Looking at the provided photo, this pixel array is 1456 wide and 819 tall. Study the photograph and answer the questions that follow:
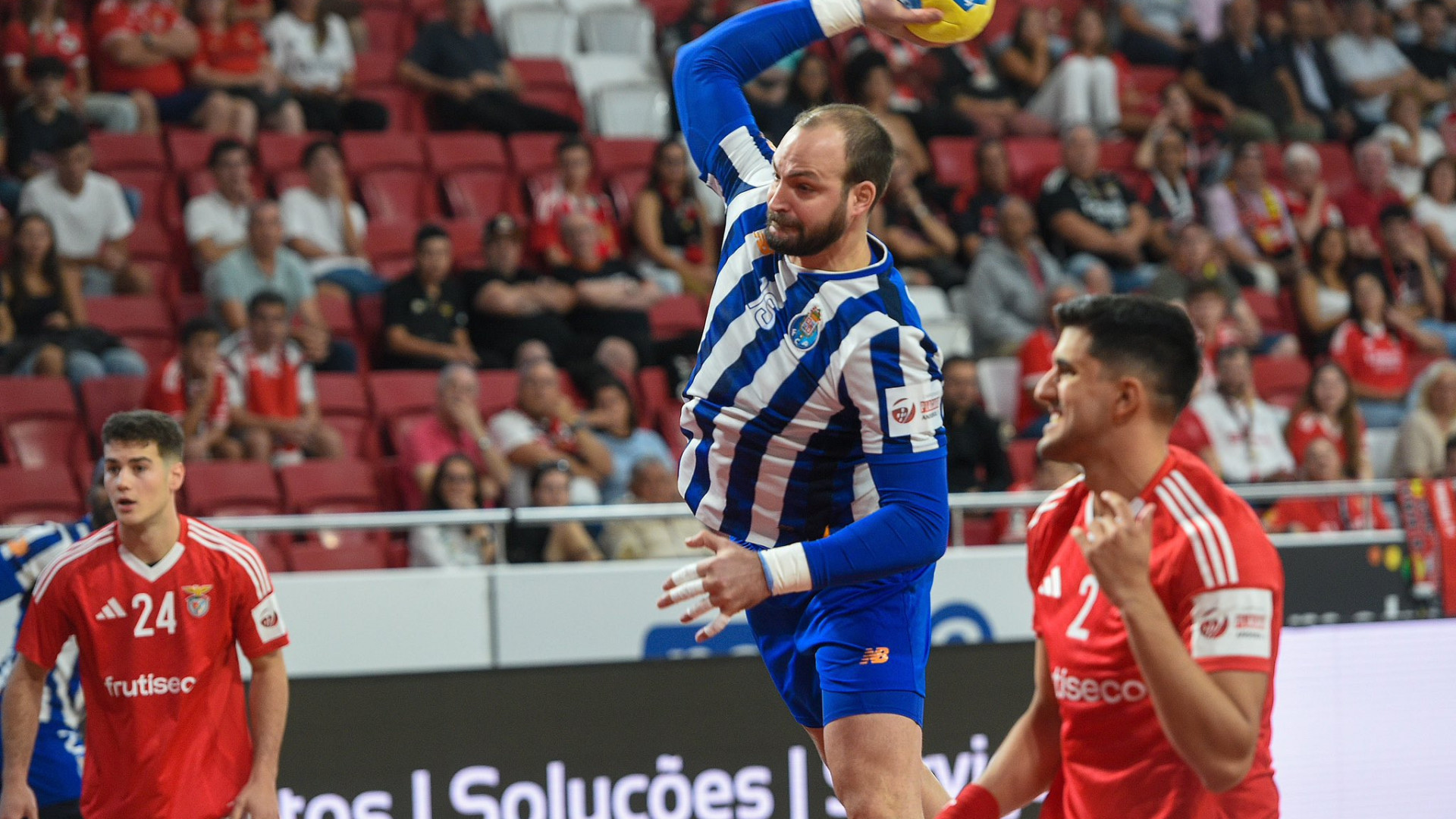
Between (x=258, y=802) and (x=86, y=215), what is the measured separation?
222 inches

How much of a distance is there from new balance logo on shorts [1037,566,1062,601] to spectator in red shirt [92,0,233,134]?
824 centimetres

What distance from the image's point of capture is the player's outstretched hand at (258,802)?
4414mm

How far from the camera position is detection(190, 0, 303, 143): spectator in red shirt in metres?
10.1

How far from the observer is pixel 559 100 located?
11562 millimetres

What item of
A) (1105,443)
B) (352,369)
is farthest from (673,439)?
(1105,443)

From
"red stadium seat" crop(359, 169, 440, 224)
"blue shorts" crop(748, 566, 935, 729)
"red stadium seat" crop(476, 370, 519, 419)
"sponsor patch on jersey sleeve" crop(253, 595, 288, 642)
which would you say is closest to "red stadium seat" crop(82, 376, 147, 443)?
"red stadium seat" crop(476, 370, 519, 419)

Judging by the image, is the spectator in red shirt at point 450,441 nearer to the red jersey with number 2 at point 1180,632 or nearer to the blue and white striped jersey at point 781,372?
the blue and white striped jersey at point 781,372

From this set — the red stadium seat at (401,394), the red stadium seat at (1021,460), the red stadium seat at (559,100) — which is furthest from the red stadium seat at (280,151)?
the red stadium seat at (1021,460)

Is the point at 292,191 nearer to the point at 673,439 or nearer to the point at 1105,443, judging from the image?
the point at 673,439

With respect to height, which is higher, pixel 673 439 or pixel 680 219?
pixel 680 219

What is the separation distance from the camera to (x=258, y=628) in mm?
4590

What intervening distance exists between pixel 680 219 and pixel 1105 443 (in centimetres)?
796

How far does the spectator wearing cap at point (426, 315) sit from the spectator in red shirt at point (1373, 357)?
6.07 metres

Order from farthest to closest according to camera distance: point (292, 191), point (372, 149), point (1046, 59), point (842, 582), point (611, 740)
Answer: point (1046, 59), point (372, 149), point (292, 191), point (611, 740), point (842, 582)
